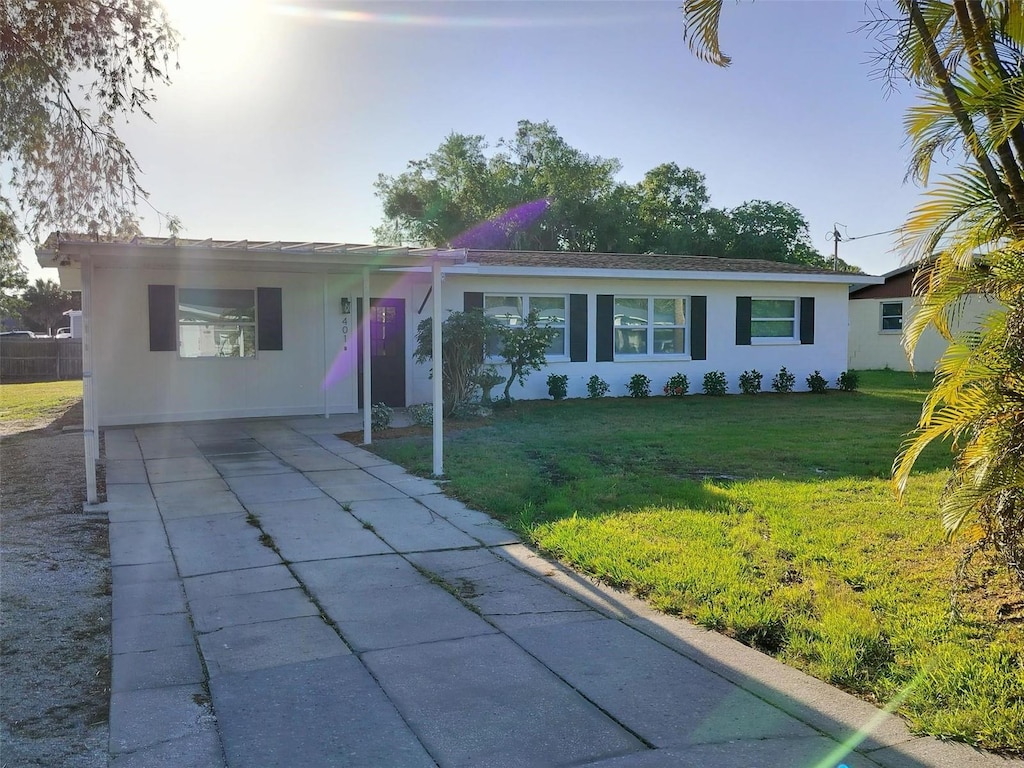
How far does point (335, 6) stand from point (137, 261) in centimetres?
371

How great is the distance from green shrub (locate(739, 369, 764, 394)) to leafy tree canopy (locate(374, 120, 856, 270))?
18.2 metres

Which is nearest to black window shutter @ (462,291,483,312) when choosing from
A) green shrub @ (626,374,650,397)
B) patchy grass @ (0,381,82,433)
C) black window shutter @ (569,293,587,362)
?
black window shutter @ (569,293,587,362)

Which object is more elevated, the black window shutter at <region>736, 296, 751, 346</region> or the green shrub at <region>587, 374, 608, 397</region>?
the black window shutter at <region>736, 296, 751, 346</region>

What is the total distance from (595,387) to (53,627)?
12190 millimetres

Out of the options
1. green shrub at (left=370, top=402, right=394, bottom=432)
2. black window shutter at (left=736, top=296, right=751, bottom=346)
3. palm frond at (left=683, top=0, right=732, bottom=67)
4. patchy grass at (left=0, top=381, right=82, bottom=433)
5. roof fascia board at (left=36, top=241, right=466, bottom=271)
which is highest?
palm frond at (left=683, top=0, right=732, bottom=67)

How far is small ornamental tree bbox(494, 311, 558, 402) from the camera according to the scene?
13.5 m

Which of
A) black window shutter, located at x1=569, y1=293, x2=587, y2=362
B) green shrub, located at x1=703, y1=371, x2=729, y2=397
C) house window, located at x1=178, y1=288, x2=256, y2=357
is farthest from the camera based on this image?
green shrub, located at x1=703, y1=371, x2=729, y2=397

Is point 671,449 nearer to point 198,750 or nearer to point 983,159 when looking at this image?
point 983,159

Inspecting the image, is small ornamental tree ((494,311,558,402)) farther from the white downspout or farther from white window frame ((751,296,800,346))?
the white downspout

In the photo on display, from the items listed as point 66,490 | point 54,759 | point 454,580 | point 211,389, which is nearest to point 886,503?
point 454,580

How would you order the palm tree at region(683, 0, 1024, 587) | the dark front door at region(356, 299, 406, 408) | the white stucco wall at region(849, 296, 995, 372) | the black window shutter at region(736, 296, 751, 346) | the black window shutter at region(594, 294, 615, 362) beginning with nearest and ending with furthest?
the palm tree at region(683, 0, 1024, 587) → the dark front door at region(356, 299, 406, 408) → the black window shutter at region(594, 294, 615, 362) → the black window shutter at region(736, 296, 751, 346) → the white stucco wall at region(849, 296, 995, 372)

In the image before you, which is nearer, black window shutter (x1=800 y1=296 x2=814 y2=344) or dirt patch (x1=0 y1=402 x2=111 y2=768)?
dirt patch (x1=0 y1=402 x2=111 y2=768)

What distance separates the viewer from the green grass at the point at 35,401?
48.9 ft

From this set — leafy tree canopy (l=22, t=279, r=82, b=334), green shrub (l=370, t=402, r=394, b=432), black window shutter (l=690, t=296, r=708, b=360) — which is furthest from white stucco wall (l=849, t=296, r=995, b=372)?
leafy tree canopy (l=22, t=279, r=82, b=334)
